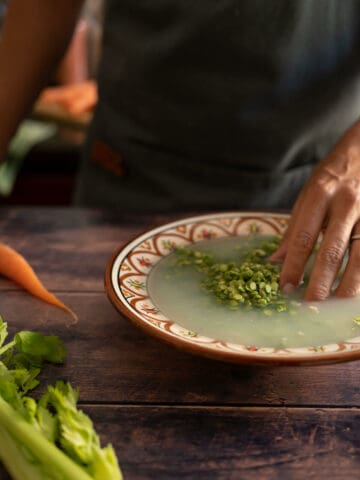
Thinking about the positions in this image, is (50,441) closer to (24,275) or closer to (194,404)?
(194,404)

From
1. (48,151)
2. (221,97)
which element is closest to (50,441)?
(221,97)

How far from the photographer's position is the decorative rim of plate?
0.74m

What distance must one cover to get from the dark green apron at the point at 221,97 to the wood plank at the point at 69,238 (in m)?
0.15

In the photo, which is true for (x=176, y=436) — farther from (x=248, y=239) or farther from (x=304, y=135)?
(x=304, y=135)

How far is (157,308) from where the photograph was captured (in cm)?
92

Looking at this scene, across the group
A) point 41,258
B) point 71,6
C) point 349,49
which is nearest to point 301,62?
point 349,49

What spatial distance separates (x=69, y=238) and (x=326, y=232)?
2.08 feet

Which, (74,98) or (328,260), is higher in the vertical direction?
(328,260)

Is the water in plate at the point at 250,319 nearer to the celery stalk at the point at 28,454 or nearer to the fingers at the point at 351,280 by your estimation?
the fingers at the point at 351,280

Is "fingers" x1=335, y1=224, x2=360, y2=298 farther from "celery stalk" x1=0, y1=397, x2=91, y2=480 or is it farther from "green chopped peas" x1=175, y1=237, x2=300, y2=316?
"celery stalk" x1=0, y1=397, x2=91, y2=480

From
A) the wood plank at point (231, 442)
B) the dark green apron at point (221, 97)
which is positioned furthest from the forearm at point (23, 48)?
the wood plank at point (231, 442)

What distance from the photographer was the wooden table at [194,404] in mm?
700

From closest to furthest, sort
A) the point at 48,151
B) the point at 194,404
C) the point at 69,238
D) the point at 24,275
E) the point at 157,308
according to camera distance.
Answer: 1. the point at 194,404
2. the point at 157,308
3. the point at 24,275
4. the point at 69,238
5. the point at 48,151

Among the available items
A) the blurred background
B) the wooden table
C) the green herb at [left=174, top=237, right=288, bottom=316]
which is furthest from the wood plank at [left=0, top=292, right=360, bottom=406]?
the blurred background
